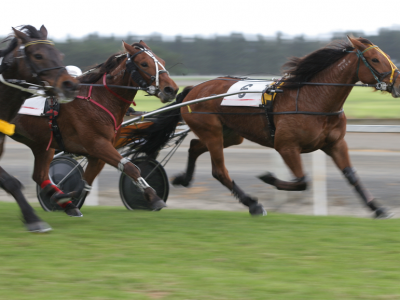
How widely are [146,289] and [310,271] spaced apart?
1090 mm

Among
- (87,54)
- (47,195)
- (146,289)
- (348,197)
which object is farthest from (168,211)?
(87,54)

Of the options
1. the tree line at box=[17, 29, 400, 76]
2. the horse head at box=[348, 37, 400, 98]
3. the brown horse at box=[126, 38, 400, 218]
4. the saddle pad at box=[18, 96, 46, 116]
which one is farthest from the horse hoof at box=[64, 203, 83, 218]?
the tree line at box=[17, 29, 400, 76]

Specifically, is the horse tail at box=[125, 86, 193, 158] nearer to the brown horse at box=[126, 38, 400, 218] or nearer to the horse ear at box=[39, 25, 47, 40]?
the brown horse at box=[126, 38, 400, 218]

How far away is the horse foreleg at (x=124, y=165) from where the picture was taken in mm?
5340

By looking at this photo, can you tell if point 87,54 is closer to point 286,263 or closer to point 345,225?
point 345,225

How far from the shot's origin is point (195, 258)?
4.02 meters

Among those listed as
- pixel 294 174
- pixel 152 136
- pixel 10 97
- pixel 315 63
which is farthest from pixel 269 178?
pixel 10 97

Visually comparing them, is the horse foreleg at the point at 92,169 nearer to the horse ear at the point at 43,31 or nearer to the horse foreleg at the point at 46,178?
the horse foreleg at the point at 46,178

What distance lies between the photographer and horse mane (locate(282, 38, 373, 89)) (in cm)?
588

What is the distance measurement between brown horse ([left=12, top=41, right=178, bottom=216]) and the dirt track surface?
1.94 metres

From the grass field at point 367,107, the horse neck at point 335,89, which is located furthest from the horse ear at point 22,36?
the grass field at point 367,107

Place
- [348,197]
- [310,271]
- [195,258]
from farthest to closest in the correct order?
[348,197] → [195,258] → [310,271]

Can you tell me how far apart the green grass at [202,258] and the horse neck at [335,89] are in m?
1.14

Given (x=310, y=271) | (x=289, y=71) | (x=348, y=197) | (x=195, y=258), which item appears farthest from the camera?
(x=348, y=197)
